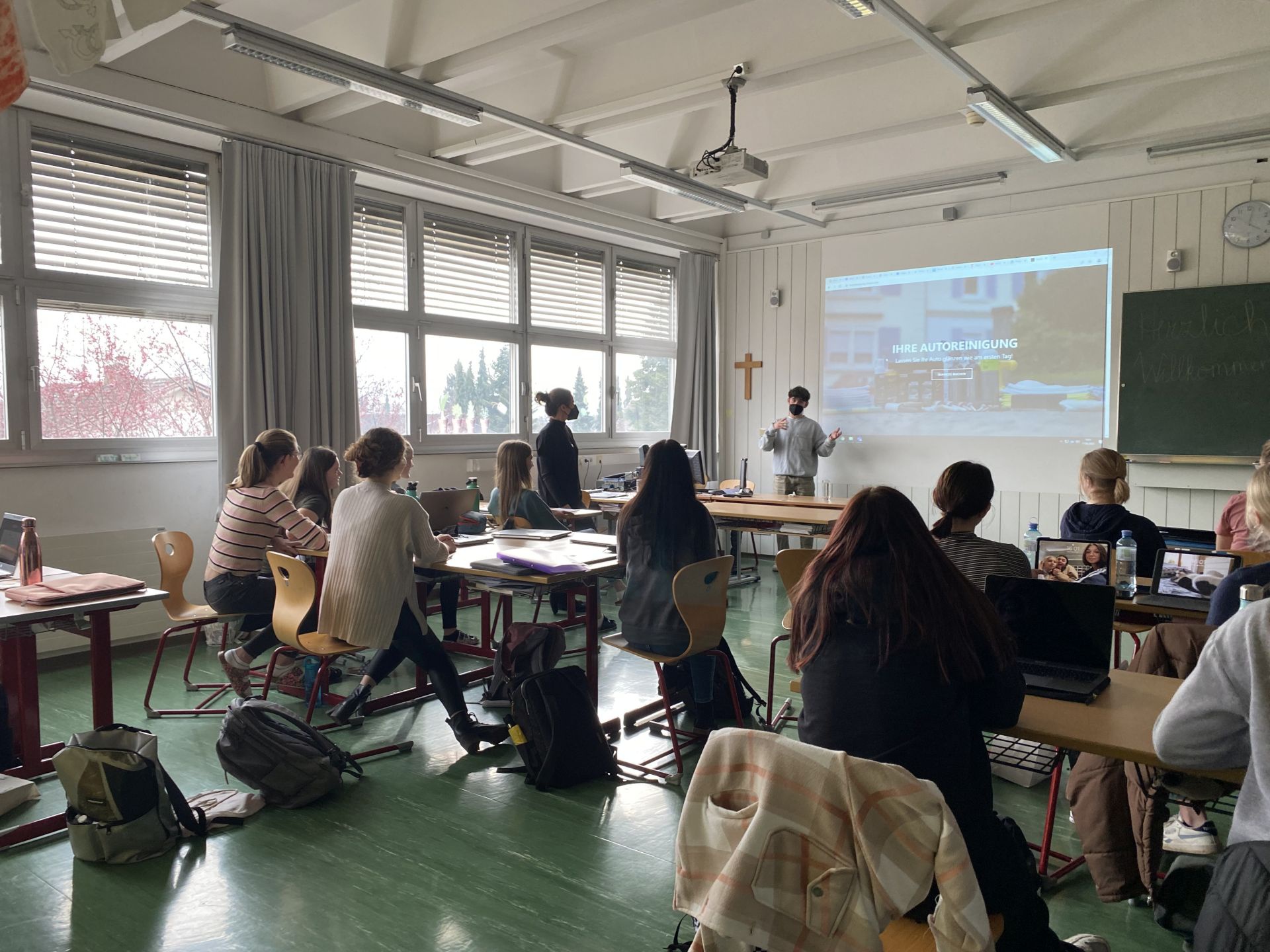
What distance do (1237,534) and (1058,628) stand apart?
2.12 m

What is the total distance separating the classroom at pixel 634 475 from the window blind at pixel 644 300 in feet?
0.17

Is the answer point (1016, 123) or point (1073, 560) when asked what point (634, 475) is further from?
point (1073, 560)

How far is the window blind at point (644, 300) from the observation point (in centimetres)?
840

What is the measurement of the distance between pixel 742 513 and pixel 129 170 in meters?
4.21

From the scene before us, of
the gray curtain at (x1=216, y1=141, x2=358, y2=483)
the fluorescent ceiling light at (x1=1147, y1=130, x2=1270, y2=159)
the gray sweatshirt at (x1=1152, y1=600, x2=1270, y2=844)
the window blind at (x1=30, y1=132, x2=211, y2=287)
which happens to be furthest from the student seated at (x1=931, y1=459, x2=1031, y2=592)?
the window blind at (x1=30, y1=132, x2=211, y2=287)

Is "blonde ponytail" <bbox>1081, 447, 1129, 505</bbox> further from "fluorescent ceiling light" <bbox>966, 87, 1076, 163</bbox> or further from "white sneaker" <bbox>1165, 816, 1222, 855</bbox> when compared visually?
"fluorescent ceiling light" <bbox>966, 87, 1076, 163</bbox>

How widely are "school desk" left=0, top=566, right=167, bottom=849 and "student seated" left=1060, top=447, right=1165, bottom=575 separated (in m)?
3.42

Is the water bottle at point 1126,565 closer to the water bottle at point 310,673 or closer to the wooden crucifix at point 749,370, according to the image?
the water bottle at point 310,673

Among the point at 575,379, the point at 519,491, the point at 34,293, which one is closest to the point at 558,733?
the point at 519,491

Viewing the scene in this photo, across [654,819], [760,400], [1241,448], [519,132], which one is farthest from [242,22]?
[1241,448]

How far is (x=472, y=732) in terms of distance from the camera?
11.6ft

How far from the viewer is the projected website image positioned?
675cm

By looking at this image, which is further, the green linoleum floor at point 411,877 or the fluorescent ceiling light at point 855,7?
the fluorescent ceiling light at point 855,7

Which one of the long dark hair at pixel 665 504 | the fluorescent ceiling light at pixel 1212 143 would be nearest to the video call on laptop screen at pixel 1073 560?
the long dark hair at pixel 665 504
